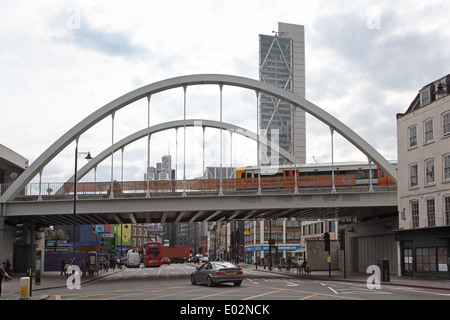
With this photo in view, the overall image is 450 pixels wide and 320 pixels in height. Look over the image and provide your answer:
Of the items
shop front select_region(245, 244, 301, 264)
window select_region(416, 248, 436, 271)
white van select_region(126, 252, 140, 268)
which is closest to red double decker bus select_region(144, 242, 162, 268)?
white van select_region(126, 252, 140, 268)

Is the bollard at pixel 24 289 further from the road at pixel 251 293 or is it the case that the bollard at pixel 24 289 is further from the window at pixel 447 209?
the window at pixel 447 209

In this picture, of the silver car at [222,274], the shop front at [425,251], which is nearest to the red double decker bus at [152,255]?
the shop front at [425,251]

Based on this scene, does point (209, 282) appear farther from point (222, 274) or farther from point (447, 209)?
point (447, 209)

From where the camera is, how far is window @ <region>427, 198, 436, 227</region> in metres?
36.9

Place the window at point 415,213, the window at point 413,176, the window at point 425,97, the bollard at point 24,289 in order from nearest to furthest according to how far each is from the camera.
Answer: the bollard at point 24,289, the window at point 415,213, the window at point 413,176, the window at point 425,97

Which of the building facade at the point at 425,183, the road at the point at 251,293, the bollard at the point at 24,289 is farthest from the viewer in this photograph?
the building facade at the point at 425,183

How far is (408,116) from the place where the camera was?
1591 inches

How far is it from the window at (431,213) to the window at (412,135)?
15.0 feet

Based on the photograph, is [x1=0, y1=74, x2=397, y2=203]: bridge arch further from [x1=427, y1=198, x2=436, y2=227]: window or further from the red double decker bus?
the red double decker bus

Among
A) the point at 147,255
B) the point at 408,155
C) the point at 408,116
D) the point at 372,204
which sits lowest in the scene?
the point at 147,255

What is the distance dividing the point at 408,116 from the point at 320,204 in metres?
9.15

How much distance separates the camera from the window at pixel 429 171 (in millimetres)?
37594
